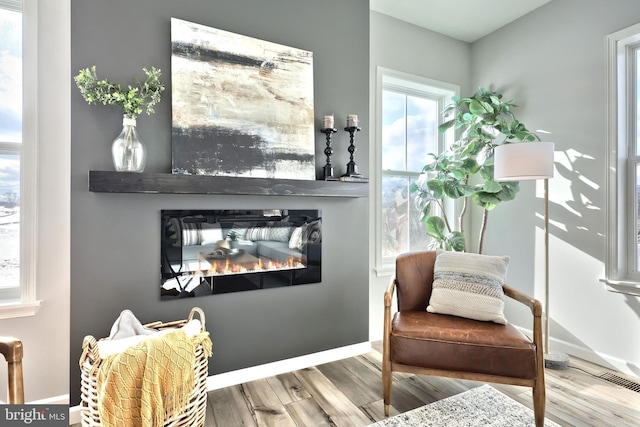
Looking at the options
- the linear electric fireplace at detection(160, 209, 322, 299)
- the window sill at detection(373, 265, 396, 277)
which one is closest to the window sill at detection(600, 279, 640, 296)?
the window sill at detection(373, 265, 396, 277)

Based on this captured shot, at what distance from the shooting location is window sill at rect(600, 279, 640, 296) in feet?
7.32

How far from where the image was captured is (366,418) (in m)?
1.78

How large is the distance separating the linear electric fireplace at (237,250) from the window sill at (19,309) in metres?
0.63

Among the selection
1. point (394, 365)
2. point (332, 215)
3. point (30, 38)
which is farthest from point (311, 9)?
point (394, 365)

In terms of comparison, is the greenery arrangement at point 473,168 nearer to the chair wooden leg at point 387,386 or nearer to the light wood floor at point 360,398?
the light wood floor at point 360,398

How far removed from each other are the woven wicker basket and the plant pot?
34.0 inches

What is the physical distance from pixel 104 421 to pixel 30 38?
1.97m

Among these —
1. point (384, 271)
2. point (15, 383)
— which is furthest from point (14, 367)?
point (384, 271)

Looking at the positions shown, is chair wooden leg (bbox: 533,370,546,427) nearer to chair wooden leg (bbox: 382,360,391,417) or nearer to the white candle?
chair wooden leg (bbox: 382,360,391,417)

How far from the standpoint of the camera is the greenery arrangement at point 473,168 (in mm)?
2709

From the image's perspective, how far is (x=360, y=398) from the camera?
1977mm

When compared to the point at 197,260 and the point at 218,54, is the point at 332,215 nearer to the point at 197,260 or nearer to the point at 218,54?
the point at 197,260

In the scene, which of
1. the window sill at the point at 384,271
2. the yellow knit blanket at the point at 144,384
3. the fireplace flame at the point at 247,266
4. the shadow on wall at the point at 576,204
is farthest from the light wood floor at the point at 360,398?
the shadow on wall at the point at 576,204

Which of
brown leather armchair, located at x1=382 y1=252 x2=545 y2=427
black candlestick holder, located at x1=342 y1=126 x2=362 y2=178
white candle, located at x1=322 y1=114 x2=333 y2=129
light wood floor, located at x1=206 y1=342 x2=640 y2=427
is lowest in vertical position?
light wood floor, located at x1=206 y1=342 x2=640 y2=427
